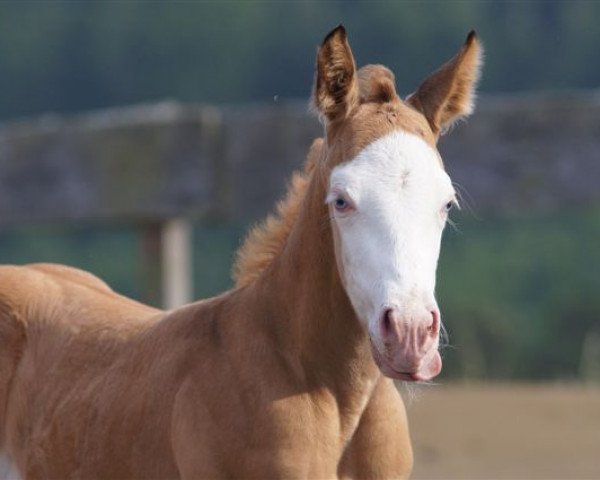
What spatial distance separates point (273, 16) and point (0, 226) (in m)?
8.57

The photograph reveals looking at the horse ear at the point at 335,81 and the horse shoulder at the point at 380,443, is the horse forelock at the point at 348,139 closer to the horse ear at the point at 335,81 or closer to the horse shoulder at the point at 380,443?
the horse ear at the point at 335,81

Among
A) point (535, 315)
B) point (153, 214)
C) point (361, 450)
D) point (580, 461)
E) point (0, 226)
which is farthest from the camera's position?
point (535, 315)

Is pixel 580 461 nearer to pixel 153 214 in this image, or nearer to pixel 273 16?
pixel 153 214

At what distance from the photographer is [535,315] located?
14.4m

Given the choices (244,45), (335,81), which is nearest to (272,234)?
(335,81)

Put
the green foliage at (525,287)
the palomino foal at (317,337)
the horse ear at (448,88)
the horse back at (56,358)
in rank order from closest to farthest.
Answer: the palomino foal at (317,337), the horse ear at (448,88), the horse back at (56,358), the green foliage at (525,287)

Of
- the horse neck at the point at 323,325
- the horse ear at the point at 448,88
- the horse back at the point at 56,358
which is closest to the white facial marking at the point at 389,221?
the horse neck at the point at 323,325

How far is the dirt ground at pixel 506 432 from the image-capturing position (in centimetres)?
753

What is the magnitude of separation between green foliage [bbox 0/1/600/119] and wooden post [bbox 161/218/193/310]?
21.9ft

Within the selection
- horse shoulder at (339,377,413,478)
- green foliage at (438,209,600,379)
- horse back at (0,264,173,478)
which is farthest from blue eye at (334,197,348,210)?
green foliage at (438,209,600,379)

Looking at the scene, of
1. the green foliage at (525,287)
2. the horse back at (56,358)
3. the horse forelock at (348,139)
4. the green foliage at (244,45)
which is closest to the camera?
the horse forelock at (348,139)

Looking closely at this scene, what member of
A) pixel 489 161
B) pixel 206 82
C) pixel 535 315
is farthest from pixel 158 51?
pixel 489 161

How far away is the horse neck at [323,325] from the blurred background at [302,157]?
1.14 meters

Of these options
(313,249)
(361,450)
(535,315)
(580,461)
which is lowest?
(535,315)
